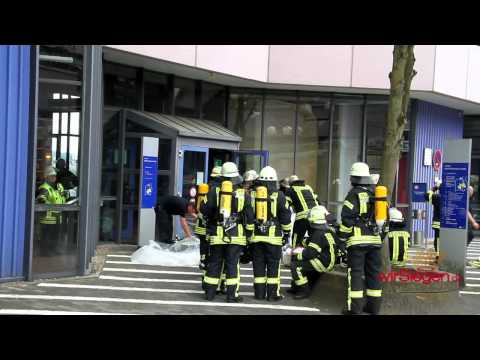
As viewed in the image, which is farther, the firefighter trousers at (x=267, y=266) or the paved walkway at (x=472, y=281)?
the paved walkway at (x=472, y=281)

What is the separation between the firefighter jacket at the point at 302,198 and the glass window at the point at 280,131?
24.7 ft

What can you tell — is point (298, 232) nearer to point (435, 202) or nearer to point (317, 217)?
point (317, 217)

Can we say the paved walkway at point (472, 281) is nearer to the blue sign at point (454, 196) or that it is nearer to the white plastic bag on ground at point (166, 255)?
the blue sign at point (454, 196)

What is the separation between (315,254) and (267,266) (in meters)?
0.72

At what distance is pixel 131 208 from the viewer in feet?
45.3

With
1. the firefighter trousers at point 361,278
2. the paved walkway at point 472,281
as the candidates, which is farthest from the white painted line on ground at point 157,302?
the paved walkway at point 472,281

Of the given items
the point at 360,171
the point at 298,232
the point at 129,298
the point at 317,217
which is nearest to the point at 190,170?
the point at 298,232

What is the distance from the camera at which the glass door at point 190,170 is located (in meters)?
14.0

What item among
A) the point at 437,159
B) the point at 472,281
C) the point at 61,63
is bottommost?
the point at 472,281

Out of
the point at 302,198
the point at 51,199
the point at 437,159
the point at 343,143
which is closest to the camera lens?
the point at 51,199

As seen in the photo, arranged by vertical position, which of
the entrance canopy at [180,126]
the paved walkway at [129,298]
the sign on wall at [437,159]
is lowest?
the paved walkway at [129,298]

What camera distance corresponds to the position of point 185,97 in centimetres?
1577

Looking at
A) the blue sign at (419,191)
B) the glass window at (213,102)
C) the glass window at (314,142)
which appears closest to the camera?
the blue sign at (419,191)
